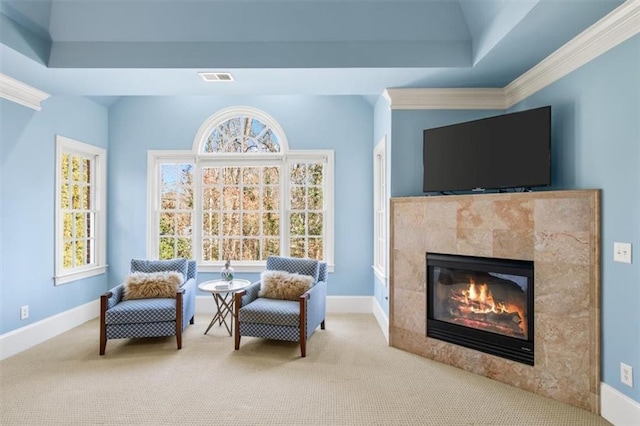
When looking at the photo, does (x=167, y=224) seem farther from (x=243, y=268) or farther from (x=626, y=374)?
(x=626, y=374)

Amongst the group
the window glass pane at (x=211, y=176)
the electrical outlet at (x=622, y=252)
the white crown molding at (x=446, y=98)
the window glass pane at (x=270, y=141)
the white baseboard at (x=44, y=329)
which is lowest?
the white baseboard at (x=44, y=329)

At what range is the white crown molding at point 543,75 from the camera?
2.24 meters

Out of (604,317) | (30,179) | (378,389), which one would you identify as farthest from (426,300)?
(30,179)

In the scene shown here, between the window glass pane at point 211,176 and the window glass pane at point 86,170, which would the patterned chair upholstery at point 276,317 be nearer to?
the window glass pane at point 211,176

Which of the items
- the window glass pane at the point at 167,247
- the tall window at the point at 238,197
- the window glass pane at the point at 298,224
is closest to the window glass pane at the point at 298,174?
the tall window at the point at 238,197

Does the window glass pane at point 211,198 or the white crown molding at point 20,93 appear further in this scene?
the window glass pane at point 211,198

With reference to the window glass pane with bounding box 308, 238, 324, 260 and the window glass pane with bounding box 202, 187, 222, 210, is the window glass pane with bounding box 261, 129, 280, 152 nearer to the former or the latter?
the window glass pane with bounding box 202, 187, 222, 210

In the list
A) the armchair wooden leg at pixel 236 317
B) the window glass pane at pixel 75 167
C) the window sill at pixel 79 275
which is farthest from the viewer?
the window glass pane at pixel 75 167

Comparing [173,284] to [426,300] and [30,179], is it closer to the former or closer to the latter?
[30,179]

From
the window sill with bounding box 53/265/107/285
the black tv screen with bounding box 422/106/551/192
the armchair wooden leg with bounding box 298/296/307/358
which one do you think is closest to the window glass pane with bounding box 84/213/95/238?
the window sill with bounding box 53/265/107/285

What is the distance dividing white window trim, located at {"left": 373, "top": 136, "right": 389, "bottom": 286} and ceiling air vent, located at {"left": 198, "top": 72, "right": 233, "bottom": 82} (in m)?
1.77

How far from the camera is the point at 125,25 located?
308 cm

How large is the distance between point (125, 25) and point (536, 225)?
370 centimetres

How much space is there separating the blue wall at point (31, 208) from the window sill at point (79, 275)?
59 millimetres
